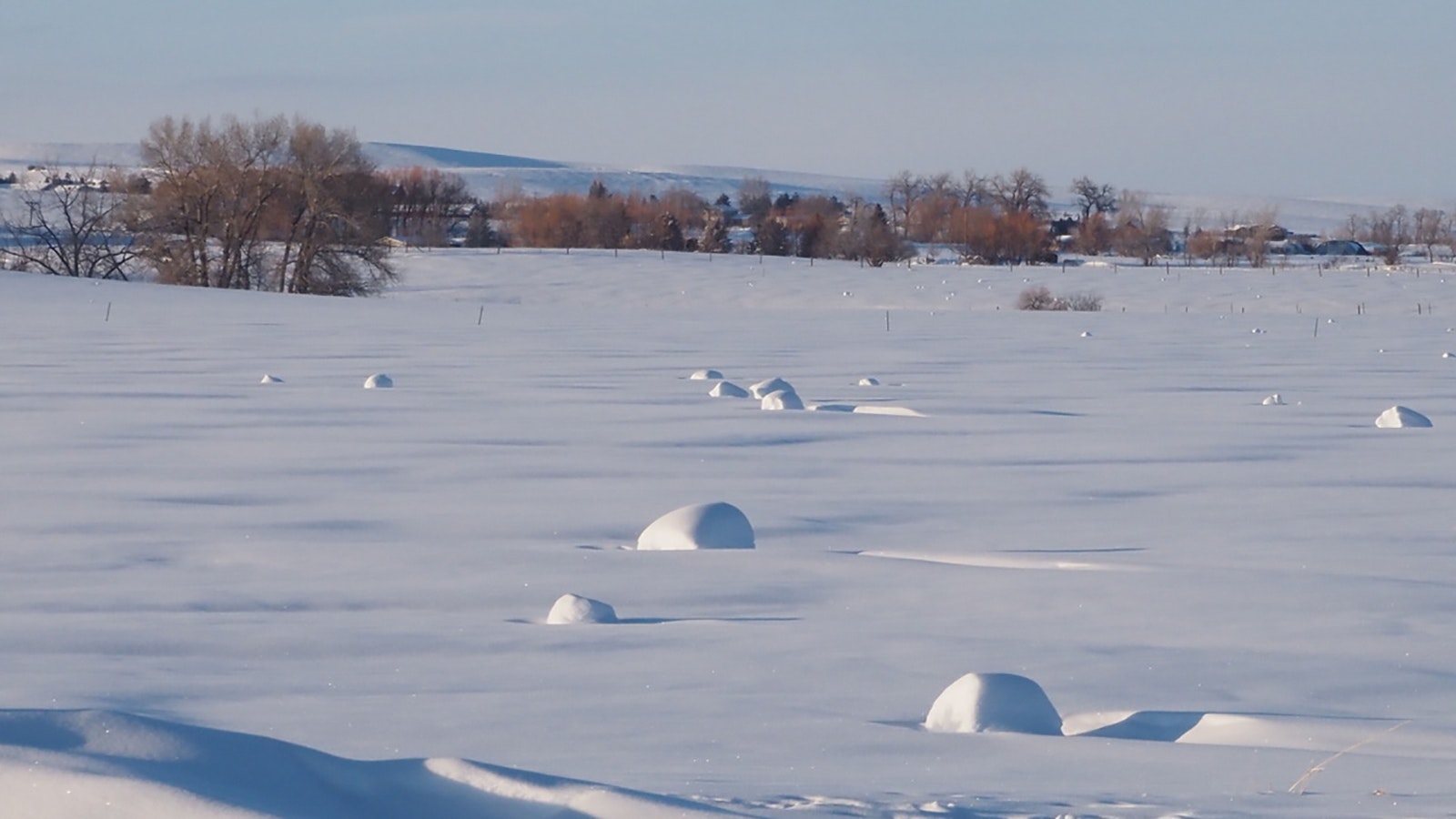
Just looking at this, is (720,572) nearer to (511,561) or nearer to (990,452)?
(511,561)

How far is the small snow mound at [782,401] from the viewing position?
29.0ft

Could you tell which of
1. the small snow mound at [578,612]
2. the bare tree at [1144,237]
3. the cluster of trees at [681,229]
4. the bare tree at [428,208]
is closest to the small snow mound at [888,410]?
the small snow mound at [578,612]

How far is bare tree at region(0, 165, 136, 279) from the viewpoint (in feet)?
129

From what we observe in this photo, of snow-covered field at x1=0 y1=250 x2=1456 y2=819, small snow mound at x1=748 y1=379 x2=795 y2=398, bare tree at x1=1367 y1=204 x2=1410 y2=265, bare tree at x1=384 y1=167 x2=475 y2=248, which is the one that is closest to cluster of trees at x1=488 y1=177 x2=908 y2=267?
bare tree at x1=384 y1=167 x2=475 y2=248

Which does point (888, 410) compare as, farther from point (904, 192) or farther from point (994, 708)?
point (904, 192)

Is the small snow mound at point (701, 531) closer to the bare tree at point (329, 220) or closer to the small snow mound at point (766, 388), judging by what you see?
the small snow mound at point (766, 388)

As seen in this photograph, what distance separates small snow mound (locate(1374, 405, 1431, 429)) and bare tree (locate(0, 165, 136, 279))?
112 ft

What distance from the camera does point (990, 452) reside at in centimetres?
714

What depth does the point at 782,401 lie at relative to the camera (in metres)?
8.88

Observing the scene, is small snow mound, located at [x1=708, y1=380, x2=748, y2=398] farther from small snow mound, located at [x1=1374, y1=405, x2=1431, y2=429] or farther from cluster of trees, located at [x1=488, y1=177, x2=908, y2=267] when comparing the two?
cluster of trees, located at [x1=488, y1=177, x2=908, y2=267]

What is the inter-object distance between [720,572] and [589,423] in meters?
3.95

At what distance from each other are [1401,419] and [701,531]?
496cm

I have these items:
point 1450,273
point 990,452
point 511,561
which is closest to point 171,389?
point 990,452

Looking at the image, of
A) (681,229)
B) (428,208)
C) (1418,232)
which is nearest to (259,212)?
(681,229)
